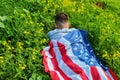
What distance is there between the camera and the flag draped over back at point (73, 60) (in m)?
6.17

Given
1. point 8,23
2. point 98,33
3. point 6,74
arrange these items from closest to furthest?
point 6,74
point 8,23
point 98,33

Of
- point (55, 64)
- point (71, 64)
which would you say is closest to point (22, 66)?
point (55, 64)

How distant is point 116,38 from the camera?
7.50 meters

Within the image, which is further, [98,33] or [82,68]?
[98,33]

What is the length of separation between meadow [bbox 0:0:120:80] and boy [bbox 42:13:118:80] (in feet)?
0.53

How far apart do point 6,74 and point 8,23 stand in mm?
1429

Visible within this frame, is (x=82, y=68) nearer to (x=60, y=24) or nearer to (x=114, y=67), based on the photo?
(x=114, y=67)

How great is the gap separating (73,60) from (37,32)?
101cm

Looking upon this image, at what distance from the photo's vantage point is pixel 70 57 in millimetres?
6465

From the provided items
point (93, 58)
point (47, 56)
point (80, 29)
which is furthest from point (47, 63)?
point (80, 29)

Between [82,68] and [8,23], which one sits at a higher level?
[8,23]

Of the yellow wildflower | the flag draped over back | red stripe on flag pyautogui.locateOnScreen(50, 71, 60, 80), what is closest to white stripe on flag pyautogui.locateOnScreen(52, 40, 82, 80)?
the flag draped over back

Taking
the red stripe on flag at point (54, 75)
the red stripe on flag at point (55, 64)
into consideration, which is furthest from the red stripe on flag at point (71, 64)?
the red stripe on flag at point (54, 75)

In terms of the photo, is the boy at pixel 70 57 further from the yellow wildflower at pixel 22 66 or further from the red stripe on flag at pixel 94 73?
the yellow wildflower at pixel 22 66
